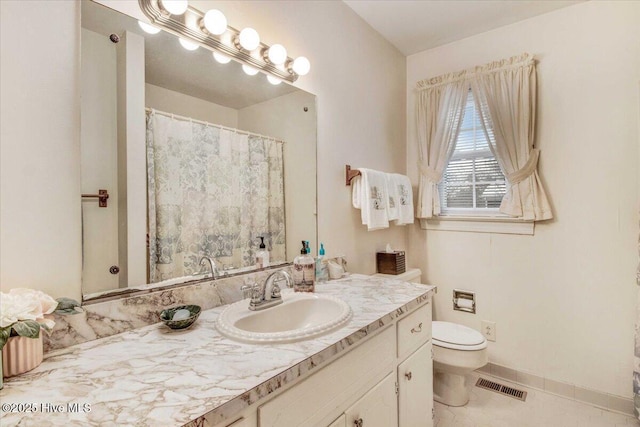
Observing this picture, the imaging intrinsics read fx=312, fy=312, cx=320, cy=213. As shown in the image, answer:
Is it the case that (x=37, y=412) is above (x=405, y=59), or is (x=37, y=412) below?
below

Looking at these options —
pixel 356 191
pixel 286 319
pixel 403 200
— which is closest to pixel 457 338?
pixel 403 200

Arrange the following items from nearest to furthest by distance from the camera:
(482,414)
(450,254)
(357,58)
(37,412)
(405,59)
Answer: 1. (37,412)
2. (482,414)
3. (357,58)
4. (450,254)
5. (405,59)

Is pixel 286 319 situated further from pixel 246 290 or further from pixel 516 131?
pixel 516 131

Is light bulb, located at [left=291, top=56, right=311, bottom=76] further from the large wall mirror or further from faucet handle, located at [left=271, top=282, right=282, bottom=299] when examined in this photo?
faucet handle, located at [left=271, top=282, right=282, bottom=299]

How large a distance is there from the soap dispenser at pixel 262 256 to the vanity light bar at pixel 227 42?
80cm

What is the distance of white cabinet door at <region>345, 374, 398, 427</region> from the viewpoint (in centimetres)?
100

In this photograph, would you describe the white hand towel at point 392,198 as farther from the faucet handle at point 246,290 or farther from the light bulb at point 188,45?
the light bulb at point 188,45

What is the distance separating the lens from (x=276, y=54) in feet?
4.70

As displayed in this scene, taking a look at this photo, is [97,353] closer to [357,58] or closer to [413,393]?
[413,393]

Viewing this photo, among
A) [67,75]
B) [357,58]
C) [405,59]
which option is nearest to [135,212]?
[67,75]

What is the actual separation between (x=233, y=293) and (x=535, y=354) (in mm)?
2077

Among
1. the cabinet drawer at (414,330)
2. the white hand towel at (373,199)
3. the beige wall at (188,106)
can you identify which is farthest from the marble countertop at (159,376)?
the white hand towel at (373,199)

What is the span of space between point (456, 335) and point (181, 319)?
1.67 m

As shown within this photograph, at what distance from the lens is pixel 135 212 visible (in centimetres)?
105
